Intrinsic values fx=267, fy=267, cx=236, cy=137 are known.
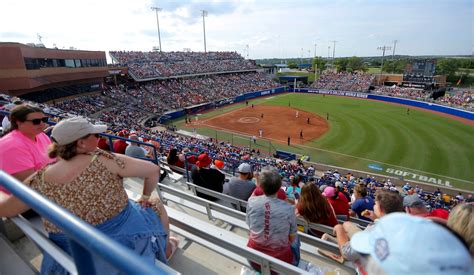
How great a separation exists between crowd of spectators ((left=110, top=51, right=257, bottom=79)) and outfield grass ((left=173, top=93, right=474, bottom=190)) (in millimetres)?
18732

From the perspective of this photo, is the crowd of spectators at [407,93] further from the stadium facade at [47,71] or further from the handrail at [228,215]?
the handrail at [228,215]

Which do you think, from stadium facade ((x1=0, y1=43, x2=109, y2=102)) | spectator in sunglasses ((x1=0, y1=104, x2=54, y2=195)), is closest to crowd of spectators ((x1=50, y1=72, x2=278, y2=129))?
stadium facade ((x1=0, y1=43, x2=109, y2=102))

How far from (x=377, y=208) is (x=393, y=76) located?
73.6 meters

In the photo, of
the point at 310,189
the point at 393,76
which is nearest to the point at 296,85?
the point at 393,76

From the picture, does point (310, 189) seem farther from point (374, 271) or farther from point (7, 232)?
point (7, 232)

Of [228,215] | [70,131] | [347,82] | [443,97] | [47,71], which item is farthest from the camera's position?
[347,82]

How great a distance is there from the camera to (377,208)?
346cm

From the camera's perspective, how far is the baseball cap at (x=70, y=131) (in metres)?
2.24

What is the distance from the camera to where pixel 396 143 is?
2714cm

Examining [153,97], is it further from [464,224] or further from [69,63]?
[464,224]

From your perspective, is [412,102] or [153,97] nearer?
[153,97]

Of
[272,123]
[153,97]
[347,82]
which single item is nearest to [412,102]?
[347,82]

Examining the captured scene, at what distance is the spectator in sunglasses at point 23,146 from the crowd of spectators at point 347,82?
61.9 meters

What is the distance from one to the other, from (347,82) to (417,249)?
68867 mm
